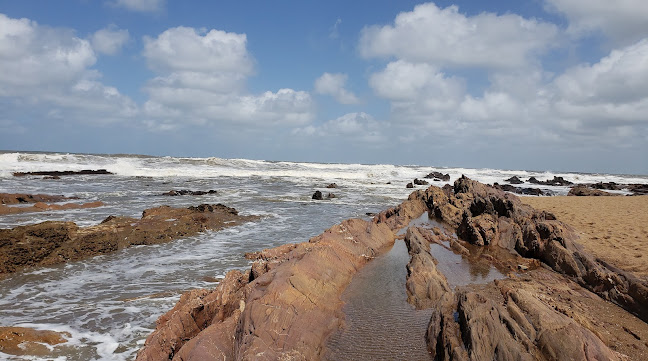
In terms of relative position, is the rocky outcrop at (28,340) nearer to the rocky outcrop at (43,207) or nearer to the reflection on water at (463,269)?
the reflection on water at (463,269)

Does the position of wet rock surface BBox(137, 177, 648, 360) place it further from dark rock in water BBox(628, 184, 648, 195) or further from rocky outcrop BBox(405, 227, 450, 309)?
dark rock in water BBox(628, 184, 648, 195)

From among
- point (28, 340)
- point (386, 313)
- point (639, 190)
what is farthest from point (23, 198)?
point (639, 190)

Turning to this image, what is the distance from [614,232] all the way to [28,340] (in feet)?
44.3

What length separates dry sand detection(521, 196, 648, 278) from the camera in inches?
295

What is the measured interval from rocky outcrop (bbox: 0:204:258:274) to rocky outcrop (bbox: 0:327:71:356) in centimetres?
381

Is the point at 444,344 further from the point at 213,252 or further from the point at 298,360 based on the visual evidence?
the point at 213,252

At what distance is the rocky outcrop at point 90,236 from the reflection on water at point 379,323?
7.36 meters

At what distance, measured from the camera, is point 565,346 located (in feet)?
10.4

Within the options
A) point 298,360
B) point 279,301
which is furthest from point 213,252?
point 298,360

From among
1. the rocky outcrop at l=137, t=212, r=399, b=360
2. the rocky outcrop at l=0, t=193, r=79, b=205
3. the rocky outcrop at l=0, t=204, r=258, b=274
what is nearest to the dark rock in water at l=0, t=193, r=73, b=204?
the rocky outcrop at l=0, t=193, r=79, b=205

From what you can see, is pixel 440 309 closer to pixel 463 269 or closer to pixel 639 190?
pixel 463 269

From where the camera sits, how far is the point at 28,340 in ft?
16.0

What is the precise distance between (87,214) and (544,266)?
15892 millimetres

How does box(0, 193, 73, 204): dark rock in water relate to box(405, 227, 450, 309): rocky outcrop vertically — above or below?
below
